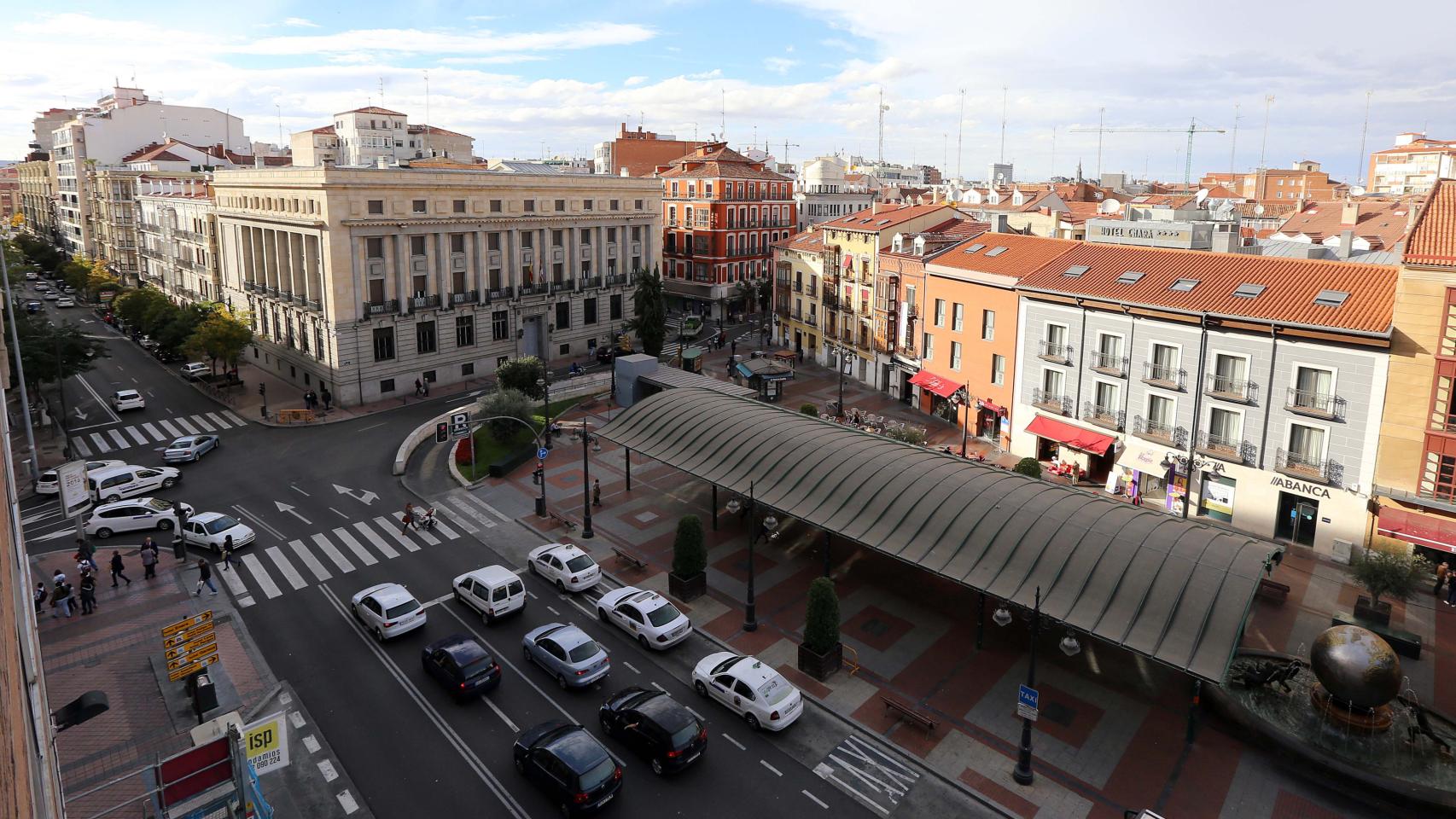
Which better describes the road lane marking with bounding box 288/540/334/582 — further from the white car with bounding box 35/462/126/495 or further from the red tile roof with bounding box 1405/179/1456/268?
the red tile roof with bounding box 1405/179/1456/268

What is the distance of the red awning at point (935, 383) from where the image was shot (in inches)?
2213

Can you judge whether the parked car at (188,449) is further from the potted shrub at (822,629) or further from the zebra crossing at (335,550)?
the potted shrub at (822,629)

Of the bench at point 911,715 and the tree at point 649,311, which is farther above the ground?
the tree at point 649,311

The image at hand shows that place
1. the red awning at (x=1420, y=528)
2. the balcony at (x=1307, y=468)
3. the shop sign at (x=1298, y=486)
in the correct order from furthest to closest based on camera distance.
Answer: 1. the shop sign at (x=1298, y=486)
2. the balcony at (x=1307, y=468)
3. the red awning at (x=1420, y=528)

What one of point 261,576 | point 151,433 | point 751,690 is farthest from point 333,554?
point 151,433

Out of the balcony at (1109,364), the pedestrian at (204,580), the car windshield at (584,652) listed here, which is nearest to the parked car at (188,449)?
→ the pedestrian at (204,580)

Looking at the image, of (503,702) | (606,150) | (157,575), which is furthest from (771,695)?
(606,150)

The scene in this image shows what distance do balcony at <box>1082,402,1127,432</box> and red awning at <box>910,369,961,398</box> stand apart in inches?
415

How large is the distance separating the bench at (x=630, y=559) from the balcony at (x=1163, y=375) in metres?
26.5

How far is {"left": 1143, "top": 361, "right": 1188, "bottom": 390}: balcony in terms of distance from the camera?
1622 inches

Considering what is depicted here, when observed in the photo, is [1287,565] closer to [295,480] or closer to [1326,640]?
[1326,640]

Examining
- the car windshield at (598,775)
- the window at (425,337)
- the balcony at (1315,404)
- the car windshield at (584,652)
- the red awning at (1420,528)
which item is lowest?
the car windshield at (598,775)

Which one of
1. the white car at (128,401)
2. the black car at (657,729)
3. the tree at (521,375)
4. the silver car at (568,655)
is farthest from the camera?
the white car at (128,401)

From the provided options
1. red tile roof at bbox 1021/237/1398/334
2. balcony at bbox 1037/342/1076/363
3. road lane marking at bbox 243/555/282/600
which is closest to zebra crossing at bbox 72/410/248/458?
road lane marking at bbox 243/555/282/600
